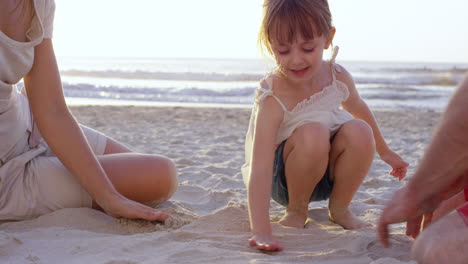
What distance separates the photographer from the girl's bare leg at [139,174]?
2.54 meters

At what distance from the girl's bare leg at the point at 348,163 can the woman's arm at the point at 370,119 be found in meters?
0.27

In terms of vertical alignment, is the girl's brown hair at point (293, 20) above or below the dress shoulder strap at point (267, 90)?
above

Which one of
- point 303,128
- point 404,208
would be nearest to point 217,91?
point 303,128

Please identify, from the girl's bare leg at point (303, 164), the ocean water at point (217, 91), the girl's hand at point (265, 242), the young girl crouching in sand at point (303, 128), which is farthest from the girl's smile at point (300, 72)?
the ocean water at point (217, 91)

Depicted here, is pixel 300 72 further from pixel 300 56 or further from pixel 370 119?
pixel 370 119

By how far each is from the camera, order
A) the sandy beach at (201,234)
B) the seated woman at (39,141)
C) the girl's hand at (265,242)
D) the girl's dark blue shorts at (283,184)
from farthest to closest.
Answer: the girl's dark blue shorts at (283,184)
the seated woman at (39,141)
the girl's hand at (265,242)
the sandy beach at (201,234)

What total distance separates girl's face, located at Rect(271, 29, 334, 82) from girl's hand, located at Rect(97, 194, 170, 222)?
33.9 inches

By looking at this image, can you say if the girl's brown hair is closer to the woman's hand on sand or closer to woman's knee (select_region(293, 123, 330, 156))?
woman's knee (select_region(293, 123, 330, 156))

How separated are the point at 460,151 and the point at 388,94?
11629mm

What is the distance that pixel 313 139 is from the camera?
2.32 metres

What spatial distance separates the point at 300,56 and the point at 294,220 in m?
0.74

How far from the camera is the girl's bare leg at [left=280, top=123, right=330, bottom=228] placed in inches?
91.8

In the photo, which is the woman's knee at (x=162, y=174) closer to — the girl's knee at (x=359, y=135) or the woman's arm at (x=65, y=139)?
the woman's arm at (x=65, y=139)

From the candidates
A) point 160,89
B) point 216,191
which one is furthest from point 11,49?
point 160,89
